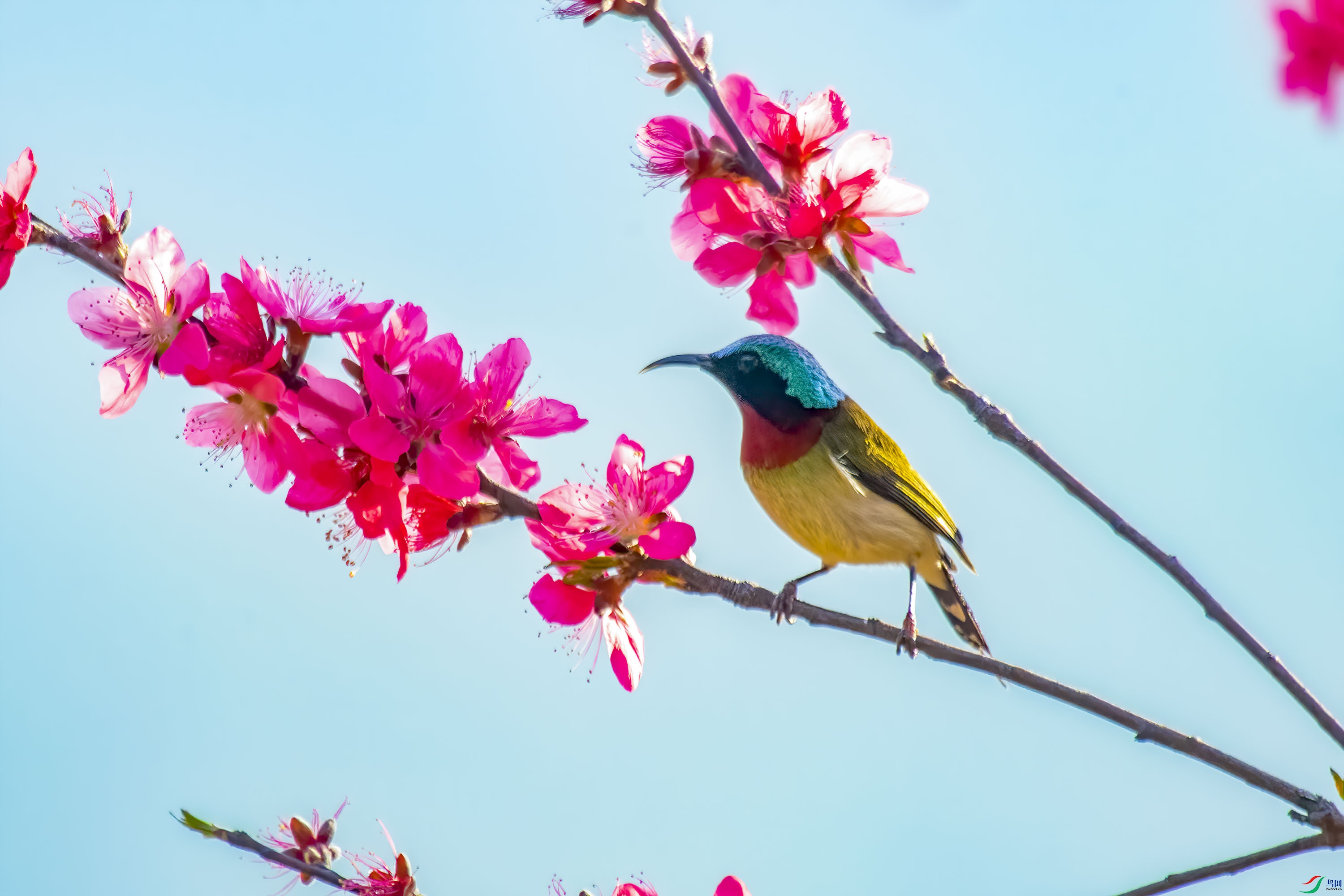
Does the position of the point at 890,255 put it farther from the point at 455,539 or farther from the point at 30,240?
the point at 30,240

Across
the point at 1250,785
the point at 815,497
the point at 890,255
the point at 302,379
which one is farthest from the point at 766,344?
the point at 1250,785

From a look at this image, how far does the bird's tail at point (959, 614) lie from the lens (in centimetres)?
441

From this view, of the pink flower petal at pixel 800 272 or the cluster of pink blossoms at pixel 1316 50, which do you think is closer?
the cluster of pink blossoms at pixel 1316 50

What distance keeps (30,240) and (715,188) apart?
1.76 m

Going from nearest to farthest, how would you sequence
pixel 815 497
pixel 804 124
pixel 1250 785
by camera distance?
pixel 1250 785 → pixel 804 124 → pixel 815 497

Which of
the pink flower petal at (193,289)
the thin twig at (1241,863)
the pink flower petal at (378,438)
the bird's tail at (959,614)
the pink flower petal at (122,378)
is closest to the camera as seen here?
the thin twig at (1241,863)

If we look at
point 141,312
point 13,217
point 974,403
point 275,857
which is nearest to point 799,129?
point 974,403

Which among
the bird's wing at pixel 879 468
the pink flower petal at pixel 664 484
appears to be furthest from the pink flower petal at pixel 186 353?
the bird's wing at pixel 879 468

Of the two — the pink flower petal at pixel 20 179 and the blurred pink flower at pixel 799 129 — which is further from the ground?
the blurred pink flower at pixel 799 129

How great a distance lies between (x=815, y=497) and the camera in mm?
3734

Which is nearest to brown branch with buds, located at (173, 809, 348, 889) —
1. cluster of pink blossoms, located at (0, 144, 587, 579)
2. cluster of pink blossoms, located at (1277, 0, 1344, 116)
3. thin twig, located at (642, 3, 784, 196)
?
cluster of pink blossoms, located at (0, 144, 587, 579)

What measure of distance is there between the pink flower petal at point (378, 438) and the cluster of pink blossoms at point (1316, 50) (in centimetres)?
196

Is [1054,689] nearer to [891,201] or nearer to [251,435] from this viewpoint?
[891,201]

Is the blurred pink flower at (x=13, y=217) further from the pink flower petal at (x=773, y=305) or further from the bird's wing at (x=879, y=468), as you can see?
the bird's wing at (x=879, y=468)
